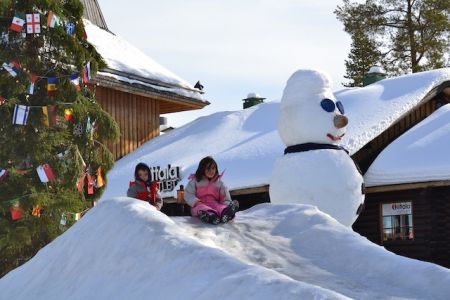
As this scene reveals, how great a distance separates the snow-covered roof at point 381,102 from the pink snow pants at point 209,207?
7.69m

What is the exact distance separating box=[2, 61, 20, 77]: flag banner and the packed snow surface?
662 cm

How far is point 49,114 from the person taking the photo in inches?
501

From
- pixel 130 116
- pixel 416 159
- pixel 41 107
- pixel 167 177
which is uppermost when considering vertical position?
pixel 130 116

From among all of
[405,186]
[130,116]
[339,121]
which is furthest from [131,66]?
[339,121]

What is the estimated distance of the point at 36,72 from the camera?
13.0 m

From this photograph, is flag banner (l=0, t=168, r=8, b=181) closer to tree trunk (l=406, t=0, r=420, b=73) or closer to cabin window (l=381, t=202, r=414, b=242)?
cabin window (l=381, t=202, r=414, b=242)

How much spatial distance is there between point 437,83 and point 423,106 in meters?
1.08

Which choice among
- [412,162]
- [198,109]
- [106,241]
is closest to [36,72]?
[412,162]

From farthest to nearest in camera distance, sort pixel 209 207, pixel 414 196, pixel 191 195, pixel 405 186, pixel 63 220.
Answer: pixel 414 196 → pixel 405 186 → pixel 63 220 → pixel 191 195 → pixel 209 207

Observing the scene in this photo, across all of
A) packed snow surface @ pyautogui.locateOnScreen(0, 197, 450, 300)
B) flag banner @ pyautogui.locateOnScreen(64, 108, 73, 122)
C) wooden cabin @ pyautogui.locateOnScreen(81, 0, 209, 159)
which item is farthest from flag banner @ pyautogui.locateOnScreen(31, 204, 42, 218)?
wooden cabin @ pyautogui.locateOnScreen(81, 0, 209, 159)

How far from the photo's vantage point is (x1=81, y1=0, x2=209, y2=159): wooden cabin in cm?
2000

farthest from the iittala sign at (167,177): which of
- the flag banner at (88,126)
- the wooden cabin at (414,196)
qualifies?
the wooden cabin at (414,196)

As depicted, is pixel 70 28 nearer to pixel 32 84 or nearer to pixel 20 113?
pixel 32 84

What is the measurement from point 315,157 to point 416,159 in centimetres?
502
